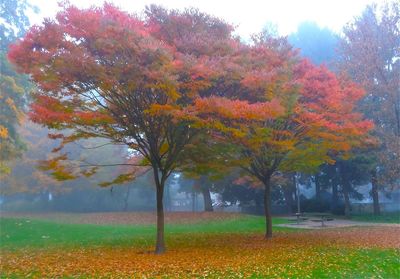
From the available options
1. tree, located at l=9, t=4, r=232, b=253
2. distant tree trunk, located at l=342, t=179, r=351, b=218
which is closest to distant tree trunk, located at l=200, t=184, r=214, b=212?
distant tree trunk, located at l=342, t=179, r=351, b=218

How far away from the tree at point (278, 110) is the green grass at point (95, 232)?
5.33 meters

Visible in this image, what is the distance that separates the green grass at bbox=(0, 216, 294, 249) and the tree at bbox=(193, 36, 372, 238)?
5.33 meters

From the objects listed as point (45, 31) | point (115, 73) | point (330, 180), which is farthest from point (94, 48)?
point (330, 180)

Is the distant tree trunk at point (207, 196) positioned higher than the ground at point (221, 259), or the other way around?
the distant tree trunk at point (207, 196)

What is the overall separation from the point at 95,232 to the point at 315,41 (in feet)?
83.0

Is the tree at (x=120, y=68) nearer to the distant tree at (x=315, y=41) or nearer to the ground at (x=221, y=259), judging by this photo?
the ground at (x=221, y=259)

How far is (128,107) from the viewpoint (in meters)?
12.3

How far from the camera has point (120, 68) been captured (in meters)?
10.9

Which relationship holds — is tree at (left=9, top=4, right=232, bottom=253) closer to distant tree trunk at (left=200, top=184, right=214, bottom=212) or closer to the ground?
the ground

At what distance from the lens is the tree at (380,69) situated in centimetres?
2447

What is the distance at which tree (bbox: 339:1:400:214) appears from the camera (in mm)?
24469


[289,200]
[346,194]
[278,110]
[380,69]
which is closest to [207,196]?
[289,200]

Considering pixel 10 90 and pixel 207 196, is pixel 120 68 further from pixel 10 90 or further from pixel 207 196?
pixel 207 196

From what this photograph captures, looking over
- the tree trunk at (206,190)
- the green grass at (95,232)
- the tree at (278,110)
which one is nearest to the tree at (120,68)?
the tree at (278,110)
